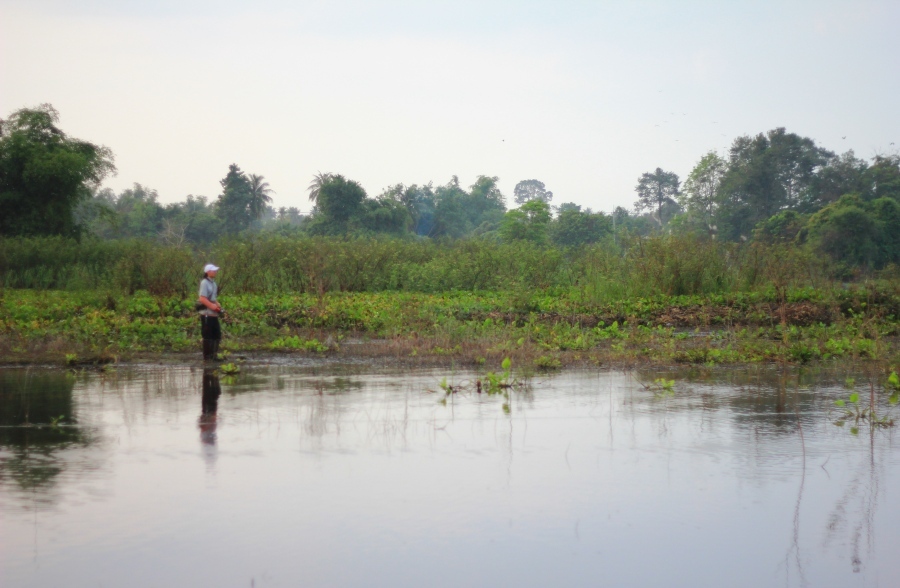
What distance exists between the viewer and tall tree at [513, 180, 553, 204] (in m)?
142

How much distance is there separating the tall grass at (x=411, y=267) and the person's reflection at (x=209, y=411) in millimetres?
9108

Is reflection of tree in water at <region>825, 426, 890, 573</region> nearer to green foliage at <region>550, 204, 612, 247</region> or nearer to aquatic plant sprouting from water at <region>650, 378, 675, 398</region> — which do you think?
aquatic plant sprouting from water at <region>650, 378, 675, 398</region>

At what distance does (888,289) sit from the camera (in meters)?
20.1

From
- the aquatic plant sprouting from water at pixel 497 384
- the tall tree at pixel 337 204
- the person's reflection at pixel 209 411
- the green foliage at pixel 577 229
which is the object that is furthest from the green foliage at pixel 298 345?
the green foliage at pixel 577 229

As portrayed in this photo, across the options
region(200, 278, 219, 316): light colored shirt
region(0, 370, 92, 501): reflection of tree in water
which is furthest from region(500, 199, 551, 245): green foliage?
region(0, 370, 92, 501): reflection of tree in water

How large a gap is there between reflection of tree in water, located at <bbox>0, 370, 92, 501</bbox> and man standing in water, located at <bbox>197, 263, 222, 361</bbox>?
88.9 inches

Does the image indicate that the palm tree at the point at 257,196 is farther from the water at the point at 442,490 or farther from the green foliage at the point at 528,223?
the water at the point at 442,490

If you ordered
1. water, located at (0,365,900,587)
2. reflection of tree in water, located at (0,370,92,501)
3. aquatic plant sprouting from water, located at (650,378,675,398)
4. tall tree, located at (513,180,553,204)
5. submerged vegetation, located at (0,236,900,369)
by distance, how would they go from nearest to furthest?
water, located at (0,365,900,587) → reflection of tree in water, located at (0,370,92,501) → aquatic plant sprouting from water, located at (650,378,675,398) → submerged vegetation, located at (0,236,900,369) → tall tree, located at (513,180,553,204)

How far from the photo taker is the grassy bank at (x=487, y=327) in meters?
14.1

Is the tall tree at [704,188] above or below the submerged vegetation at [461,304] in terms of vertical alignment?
above

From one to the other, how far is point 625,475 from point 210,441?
12.6 feet

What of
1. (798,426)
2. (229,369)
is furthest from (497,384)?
(229,369)

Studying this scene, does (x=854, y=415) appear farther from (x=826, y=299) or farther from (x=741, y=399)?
(x=826, y=299)

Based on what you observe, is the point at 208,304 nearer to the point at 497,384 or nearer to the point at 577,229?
the point at 497,384
